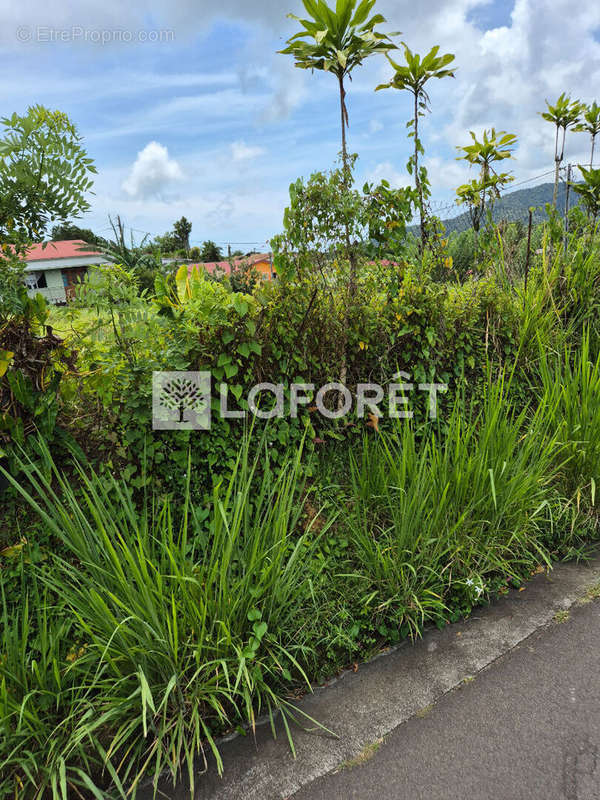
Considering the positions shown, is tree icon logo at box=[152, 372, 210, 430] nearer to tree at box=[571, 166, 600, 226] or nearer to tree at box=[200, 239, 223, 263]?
tree at box=[571, 166, 600, 226]

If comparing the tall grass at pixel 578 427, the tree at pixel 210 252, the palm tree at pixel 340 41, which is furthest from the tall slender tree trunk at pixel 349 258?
the tree at pixel 210 252

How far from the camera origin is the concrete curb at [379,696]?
1.63 m

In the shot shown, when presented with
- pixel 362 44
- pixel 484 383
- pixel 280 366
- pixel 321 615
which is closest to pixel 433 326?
pixel 484 383

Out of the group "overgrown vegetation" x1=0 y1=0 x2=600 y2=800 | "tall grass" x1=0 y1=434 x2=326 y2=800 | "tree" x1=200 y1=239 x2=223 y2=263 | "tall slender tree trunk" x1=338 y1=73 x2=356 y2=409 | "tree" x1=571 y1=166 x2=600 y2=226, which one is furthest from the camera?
"tree" x1=200 y1=239 x2=223 y2=263

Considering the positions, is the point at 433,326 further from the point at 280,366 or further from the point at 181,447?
the point at 181,447

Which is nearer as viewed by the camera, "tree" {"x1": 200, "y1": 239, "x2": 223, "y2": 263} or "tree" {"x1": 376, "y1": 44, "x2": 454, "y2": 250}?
"tree" {"x1": 376, "y1": 44, "x2": 454, "y2": 250}

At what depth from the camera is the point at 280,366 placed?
107 inches

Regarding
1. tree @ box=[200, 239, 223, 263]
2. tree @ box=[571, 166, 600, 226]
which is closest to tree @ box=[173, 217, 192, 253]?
tree @ box=[200, 239, 223, 263]

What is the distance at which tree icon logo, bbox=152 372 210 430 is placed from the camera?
2.30 meters

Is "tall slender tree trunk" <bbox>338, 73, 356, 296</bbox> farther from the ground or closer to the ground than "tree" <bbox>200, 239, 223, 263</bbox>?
closer to the ground

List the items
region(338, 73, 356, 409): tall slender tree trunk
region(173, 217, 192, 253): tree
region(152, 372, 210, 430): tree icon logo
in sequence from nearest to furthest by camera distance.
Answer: region(152, 372, 210, 430): tree icon logo < region(338, 73, 356, 409): tall slender tree trunk < region(173, 217, 192, 253): tree

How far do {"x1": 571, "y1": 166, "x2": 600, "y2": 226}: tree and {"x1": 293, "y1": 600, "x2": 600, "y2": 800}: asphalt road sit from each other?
5.43 m

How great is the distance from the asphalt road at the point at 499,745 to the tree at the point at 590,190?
17.8 feet

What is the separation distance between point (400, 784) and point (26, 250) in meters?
2.44
